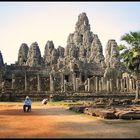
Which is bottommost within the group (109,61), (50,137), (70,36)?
(50,137)

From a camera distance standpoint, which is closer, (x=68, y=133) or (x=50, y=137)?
(x=50, y=137)

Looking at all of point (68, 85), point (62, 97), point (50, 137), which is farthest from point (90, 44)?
point (50, 137)

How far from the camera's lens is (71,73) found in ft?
224

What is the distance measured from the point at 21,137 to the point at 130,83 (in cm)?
5258

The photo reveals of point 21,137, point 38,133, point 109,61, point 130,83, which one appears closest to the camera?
point 21,137

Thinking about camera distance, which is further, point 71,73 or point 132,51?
point 71,73

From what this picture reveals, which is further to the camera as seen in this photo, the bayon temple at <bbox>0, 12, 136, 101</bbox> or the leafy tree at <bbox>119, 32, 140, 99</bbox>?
the bayon temple at <bbox>0, 12, 136, 101</bbox>

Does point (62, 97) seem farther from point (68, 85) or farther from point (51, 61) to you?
point (51, 61)

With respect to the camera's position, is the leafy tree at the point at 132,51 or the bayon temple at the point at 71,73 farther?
the bayon temple at the point at 71,73

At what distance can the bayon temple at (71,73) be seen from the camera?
5251 centimetres

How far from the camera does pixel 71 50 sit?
84375mm

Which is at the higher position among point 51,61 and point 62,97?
point 51,61

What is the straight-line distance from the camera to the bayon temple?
5251 centimetres

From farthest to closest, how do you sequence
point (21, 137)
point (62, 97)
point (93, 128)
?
point (62, 97) → point (93, 128) → point (21, 137)
